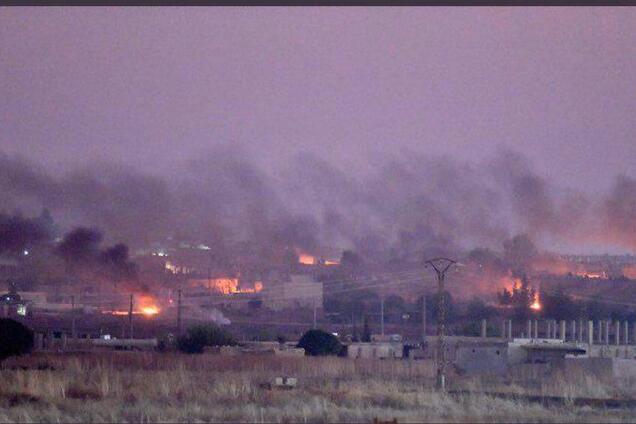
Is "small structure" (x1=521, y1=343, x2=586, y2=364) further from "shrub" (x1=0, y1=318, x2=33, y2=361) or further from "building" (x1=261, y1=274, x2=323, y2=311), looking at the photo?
"building" (x1=261, y1=274, x2=323, y2=311)

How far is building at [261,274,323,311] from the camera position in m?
64.4

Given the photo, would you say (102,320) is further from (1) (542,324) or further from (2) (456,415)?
(2) (456,415)

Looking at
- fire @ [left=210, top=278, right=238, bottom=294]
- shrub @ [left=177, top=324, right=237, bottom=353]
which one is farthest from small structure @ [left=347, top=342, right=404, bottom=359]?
fire @ [left=210, top=278, right=238, bottom=294]

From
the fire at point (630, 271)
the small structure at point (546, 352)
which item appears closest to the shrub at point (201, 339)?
the small structure at point (546, 352)

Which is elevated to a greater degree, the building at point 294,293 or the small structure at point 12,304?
the building at point 294,293

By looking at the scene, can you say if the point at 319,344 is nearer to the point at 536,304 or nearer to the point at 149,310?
the point at 149,310

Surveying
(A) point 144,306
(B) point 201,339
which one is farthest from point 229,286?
(B) point 201,339

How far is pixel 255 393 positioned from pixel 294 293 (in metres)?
43.5

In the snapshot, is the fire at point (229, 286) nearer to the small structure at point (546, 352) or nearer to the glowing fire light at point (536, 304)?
the glowing fire light at point (536, 304)

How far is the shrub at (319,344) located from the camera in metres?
39.0

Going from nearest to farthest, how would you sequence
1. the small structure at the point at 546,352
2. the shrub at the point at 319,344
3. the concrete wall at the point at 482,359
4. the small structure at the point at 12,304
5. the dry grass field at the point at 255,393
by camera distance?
the dry grass field at the point at 255,393, the small structure at the point at 546,352, the concrete wall at the point at 482,359, the shrub at the point at 319,344, the small structure at the point at 12,304

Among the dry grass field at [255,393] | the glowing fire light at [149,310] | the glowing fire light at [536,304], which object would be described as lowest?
the dry grass field at [255,393]

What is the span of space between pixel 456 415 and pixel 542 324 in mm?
35246

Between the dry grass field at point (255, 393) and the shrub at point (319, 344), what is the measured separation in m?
5.78
